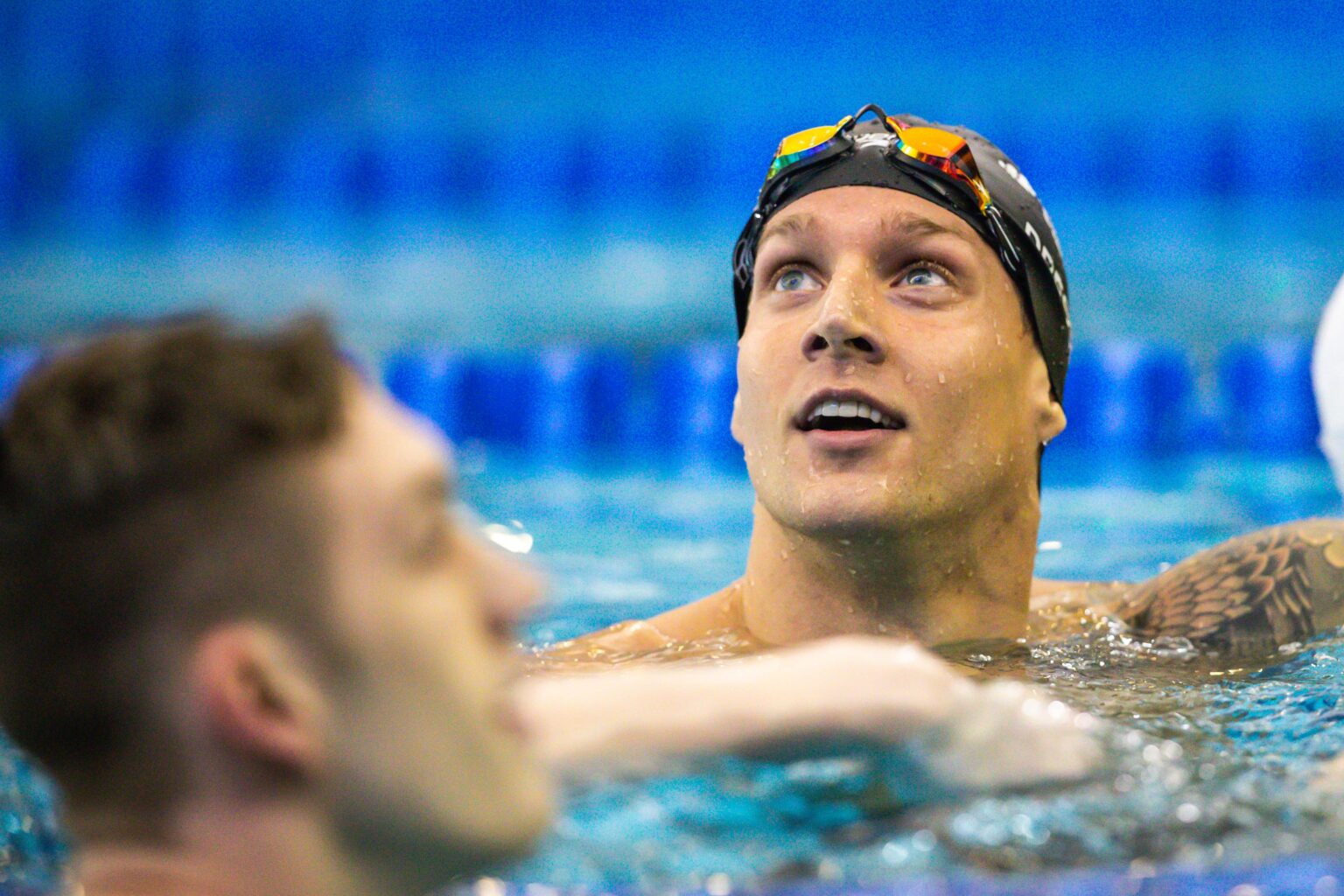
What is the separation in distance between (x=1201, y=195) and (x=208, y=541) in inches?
349

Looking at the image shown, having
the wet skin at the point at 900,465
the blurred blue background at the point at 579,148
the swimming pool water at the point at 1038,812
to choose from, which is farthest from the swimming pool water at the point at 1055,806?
the blurred blue background at the point at 579,148

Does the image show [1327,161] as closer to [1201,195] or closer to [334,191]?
[1201,195]

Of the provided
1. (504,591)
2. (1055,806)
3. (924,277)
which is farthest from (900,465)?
(504,591)

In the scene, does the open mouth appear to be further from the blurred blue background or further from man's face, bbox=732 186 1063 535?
the blurred blue background

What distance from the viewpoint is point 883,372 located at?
257 centimetres

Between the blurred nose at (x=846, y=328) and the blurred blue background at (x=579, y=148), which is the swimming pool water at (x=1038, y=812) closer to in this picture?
the blurred nose at (x=846, y=328)

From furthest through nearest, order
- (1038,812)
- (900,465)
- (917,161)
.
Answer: (917,161) → (900,465) → (1038,812)

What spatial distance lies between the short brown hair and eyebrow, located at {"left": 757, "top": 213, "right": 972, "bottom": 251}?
5.64 feet

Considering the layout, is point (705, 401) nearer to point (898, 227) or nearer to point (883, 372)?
point (898, 227)

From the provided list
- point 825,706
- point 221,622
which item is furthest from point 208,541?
point 825,706

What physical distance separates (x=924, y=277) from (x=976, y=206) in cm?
21

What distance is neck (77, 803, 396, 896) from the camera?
1.14 m

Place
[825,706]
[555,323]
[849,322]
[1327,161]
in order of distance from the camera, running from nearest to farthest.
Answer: [825,706] → [849,322] → [555,323] → [1327,161]

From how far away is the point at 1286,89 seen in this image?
9594 millimetres
